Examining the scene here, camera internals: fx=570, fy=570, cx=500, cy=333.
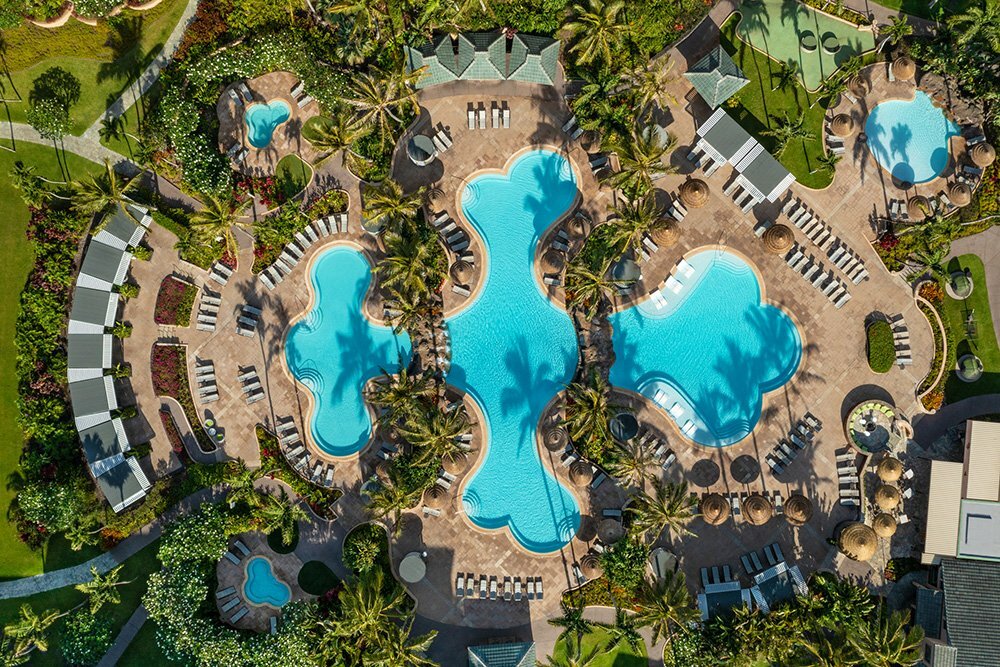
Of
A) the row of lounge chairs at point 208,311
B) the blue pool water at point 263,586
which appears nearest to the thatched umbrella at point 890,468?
the blue pool water at point 263,586

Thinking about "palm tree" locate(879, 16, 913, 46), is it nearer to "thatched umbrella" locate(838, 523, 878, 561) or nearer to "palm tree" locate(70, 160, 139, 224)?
"thatched umbrella" locate(838, 523, 878, 561)

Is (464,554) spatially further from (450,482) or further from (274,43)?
(274,43)

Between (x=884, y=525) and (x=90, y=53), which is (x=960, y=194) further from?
(x=90, y=53)

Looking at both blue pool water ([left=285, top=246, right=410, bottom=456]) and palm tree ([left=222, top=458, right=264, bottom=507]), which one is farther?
blue pool water ([left=285, top=246, right=410, bottom=456])

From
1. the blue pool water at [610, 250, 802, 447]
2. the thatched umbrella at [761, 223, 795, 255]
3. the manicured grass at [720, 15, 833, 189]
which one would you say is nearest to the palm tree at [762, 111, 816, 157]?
the manicured grass at [720, 15, 833, 189]

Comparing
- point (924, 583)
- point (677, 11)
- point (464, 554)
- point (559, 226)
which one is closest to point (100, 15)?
point (559, 226)

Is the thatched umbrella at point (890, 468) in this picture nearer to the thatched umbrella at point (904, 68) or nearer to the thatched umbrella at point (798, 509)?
the thatched umbrella at point (798, 509)
